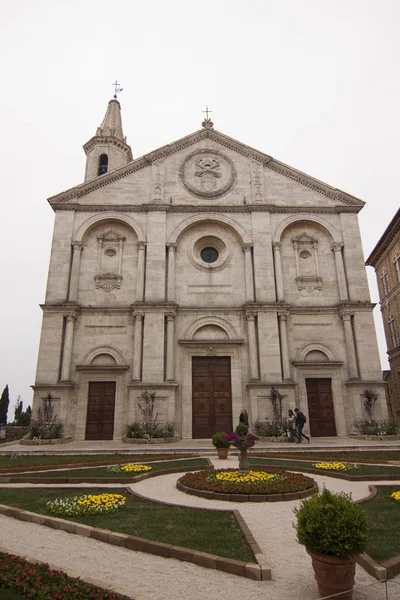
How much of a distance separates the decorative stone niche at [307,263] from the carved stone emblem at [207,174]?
21.9 ft

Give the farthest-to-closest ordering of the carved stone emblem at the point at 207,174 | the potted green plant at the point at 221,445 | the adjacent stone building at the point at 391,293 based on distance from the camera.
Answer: the adjacent stone building at the point at 391,293
the carved stone emblem at the point at 207,174
the potted green plant at the point at 221,445

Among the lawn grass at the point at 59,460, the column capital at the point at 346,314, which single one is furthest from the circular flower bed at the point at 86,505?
the column capital at the point at 346,314

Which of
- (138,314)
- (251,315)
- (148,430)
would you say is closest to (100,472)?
(148,430)

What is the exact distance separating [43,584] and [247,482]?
6891 mm

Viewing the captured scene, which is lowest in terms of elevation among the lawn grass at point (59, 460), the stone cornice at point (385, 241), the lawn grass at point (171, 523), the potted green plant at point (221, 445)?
the lawn grass at point (171, 523)

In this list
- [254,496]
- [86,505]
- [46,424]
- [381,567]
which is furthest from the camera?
[46,424]

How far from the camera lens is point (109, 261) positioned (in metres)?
28.7

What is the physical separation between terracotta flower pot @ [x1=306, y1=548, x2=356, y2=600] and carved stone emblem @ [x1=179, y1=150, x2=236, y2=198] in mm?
27507

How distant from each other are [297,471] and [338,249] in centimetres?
1907

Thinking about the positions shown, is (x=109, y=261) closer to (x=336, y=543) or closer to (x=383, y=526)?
(x=383, y=526)

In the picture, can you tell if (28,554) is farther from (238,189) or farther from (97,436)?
(238,189)

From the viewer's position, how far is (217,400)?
1016 inches

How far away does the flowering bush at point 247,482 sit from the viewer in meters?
10.2

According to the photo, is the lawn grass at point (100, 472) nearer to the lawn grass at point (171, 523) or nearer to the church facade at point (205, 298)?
the lawn grass at point (171, 523)
